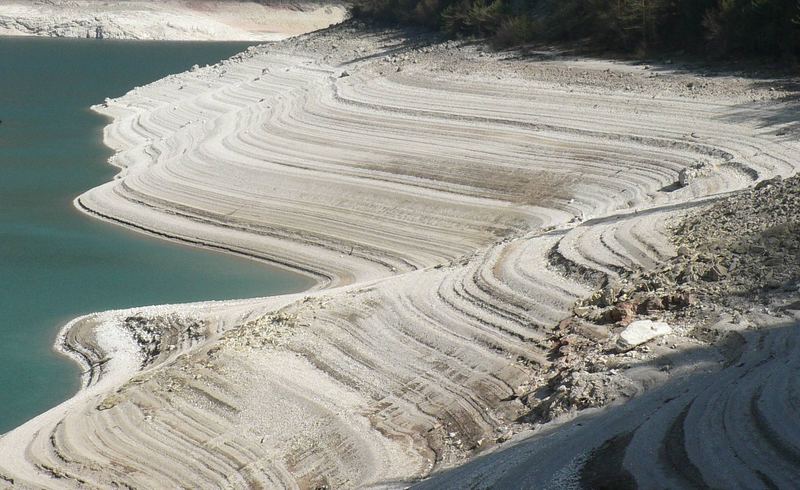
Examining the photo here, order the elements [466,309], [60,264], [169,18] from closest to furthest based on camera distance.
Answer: [466,309] → [60,264] → [169,18]

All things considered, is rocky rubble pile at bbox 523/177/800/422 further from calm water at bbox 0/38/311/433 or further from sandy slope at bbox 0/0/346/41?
sandy slope at bbox 0/0/346/41

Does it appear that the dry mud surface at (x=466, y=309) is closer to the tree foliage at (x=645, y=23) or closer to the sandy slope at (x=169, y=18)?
the tree foliage at (x=645, y=23)

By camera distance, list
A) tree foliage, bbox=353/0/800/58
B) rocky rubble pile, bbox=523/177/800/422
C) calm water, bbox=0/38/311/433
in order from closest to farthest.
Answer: rocky rubble pile, bbox=523/177/800/422
calm water, bbox=0/38/311/433
tree foliage, bbox=353/0/800/58

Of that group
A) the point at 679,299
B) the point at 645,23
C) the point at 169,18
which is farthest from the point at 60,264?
the point at 169,18

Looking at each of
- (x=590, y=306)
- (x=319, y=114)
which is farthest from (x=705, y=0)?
(x=590, y=306)

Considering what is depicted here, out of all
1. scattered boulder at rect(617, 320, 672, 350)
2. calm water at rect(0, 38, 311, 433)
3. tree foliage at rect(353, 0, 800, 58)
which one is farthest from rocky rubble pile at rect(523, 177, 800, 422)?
tree foliage at rect(353, 0, 800, 58)

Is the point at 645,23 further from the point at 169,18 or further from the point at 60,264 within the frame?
the point at 169,18

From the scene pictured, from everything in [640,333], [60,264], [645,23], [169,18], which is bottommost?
[60,264]

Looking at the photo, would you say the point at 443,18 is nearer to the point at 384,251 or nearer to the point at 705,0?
A: the point at 705,0
